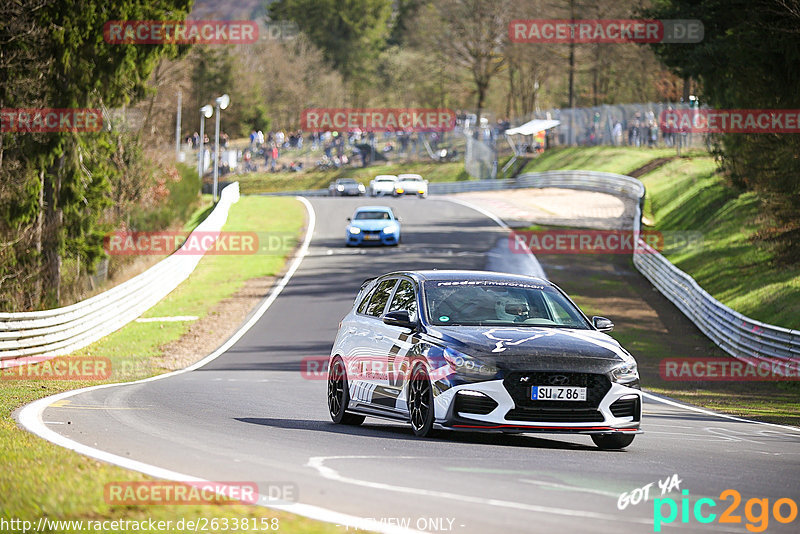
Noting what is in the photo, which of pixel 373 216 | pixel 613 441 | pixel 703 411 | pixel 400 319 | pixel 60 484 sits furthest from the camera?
pixel 373 216

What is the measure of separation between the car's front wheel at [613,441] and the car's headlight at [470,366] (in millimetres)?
1235

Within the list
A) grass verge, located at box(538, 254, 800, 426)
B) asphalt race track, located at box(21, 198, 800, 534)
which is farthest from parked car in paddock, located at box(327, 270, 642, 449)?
grass verge, located at box(538, 254, 800, 426)

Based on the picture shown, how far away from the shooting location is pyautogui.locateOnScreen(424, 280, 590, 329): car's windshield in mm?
11211

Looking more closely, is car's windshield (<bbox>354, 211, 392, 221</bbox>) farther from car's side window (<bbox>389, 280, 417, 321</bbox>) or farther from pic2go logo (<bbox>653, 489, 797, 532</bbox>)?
pic2go logo (<bbox>653, 489, 797, 532</bbox>)

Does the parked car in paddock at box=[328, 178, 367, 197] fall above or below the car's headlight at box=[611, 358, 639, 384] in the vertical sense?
above

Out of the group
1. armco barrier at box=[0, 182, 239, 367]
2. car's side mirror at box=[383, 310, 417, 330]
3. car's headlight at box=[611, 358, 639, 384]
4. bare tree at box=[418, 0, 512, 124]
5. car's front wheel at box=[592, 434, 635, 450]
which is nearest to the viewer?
car's headlight at box=[611, 358, 639, 384]

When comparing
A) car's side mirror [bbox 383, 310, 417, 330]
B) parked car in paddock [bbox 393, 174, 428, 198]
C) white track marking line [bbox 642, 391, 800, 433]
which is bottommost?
white track marking line [bbox 642, 391, 800, 433]

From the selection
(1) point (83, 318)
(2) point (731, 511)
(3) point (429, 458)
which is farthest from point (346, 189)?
(2) point (731, 511)

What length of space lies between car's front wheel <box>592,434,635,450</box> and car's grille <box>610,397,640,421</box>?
0.21 m

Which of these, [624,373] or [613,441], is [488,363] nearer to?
[624,373]

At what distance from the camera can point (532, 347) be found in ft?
33.8

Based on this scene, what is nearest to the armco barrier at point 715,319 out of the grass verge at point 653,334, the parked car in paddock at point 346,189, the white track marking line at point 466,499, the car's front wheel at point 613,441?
the grass verge at point 653,334

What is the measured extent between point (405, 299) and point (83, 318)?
1633cm

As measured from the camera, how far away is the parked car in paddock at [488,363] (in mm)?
10086
